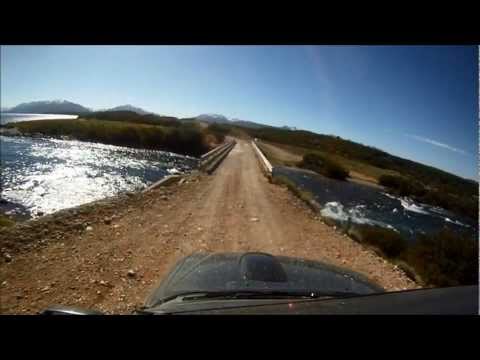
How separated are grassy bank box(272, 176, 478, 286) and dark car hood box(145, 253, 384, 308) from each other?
5.10 meters

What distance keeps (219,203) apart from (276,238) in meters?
3.25

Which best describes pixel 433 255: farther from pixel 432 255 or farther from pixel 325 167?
pixel 325 167

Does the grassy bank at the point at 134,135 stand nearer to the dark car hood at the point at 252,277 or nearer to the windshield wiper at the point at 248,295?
the dark car hood at the point at 252,277

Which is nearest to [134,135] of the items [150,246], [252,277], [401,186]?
[401,186]

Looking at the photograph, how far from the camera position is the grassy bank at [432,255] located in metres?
7.14

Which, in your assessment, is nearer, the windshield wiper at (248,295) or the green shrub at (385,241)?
the windshield wiper at (248,295)

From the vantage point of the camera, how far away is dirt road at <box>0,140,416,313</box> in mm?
4078

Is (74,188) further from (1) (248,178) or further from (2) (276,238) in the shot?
(2) (276,238)

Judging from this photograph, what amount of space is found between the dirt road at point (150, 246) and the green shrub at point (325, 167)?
57.1 ft

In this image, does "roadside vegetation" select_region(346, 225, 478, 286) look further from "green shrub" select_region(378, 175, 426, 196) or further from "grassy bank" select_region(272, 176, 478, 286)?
"green shrub" select_region(378, 175, 426, 196)

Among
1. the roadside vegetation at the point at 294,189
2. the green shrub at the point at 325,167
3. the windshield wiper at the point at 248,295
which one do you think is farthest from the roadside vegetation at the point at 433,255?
the green shrub at the point at 325,167
